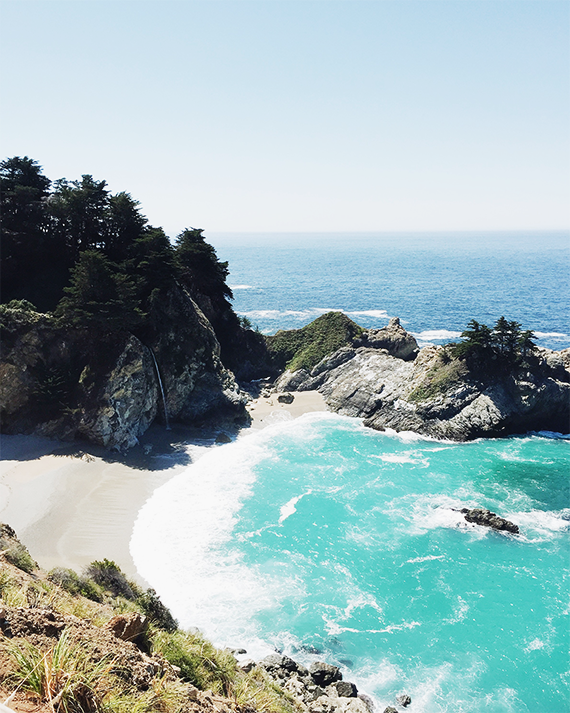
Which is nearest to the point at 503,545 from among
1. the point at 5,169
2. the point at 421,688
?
the point at 421,688

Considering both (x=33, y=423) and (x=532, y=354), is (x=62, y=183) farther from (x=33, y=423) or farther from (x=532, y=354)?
(x=532, y=354)

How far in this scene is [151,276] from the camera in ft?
144

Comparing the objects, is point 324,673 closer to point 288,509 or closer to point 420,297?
point 288,509

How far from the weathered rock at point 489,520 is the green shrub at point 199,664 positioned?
21655 millimetres

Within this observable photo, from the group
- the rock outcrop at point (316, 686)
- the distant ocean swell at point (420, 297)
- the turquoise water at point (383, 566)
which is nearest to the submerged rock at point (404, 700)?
the turquoise water at point (383, 566)

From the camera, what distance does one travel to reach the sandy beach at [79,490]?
83.2 feet

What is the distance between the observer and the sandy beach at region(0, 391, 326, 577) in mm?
25359

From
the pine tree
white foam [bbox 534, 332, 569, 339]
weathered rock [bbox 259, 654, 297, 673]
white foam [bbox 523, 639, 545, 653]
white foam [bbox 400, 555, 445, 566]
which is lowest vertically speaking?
white foam [bbox 523, 639, 545, 653]

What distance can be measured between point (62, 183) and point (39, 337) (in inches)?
781

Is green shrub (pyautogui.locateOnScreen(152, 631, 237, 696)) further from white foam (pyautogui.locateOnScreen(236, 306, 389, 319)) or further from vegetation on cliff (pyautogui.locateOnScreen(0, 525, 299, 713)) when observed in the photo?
white foam (pyautogui.locateOnScreen(236, 306, 389, 319))

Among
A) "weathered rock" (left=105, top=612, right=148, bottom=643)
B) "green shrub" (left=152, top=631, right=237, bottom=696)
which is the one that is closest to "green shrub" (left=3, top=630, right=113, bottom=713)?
"weathered rock" (left=105, top=612, right=148, bottom=643)

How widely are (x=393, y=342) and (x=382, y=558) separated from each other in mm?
36114

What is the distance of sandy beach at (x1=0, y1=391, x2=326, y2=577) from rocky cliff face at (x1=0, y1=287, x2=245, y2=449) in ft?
5.35

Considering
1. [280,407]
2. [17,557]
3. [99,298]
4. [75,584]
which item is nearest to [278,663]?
[75,584]
